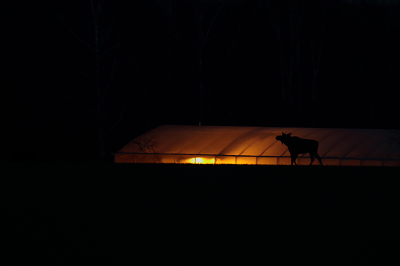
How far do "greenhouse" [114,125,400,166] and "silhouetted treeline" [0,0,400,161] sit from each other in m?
2.08

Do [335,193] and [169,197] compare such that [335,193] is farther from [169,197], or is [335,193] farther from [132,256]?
[132,256]

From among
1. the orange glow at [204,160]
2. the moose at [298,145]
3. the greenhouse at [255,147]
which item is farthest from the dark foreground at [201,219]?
the orange glow at [204,160]

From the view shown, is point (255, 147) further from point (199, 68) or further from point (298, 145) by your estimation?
point (199, 68)

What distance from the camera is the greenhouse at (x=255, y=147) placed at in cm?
2688

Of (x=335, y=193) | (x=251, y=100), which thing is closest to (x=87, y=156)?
(x=251, y=100)

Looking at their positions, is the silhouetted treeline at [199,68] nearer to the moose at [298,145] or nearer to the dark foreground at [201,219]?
the moose at [298,145]

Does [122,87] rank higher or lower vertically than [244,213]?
higher

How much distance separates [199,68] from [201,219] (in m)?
29.4

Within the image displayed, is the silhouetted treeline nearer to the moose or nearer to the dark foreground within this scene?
the moose

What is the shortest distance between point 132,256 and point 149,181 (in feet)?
25.6

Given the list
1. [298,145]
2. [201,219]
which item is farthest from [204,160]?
[201,219]

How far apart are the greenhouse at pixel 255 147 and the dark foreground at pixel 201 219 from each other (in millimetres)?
10584

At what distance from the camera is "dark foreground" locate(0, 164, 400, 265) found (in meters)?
7.80

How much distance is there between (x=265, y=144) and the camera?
28.3 m
